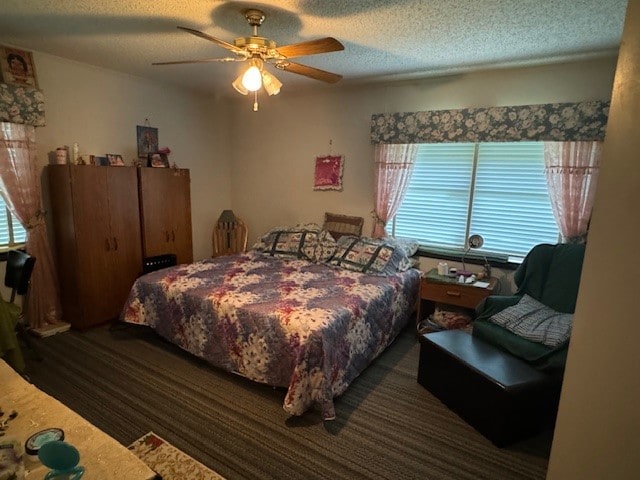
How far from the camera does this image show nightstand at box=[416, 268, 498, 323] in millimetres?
2973

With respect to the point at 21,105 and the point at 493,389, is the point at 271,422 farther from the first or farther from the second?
the point at 21,105

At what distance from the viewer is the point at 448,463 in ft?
6.00

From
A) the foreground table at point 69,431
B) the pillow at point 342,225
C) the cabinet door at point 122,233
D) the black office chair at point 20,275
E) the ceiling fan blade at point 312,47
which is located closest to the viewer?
the foreground table at point 69,431

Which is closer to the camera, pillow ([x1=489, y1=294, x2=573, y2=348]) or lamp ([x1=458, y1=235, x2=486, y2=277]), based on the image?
pillow ([x1=489, y1=294, x2=573, y2=348])

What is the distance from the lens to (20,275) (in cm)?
262

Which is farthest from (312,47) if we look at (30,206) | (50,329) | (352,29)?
(50,329)

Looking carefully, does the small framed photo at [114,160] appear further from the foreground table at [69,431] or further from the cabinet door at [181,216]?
the foreground table at [69,431]

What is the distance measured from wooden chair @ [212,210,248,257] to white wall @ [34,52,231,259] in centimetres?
22

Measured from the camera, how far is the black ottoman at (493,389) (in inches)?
75.4

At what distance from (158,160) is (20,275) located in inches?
67.1

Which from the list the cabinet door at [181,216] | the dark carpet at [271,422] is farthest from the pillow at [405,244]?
the cabinet door at [181,216]

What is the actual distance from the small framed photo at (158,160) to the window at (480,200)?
2673 mm

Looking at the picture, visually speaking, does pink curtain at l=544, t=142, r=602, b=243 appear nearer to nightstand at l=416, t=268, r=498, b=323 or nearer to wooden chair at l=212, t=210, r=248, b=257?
nightstand at l=416, t=268, r=498, b=323

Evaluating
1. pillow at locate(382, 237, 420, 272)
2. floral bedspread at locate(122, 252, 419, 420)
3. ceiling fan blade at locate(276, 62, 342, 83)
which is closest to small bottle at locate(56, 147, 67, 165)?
floral bedspread at locate(122, 252, 419, 420)
